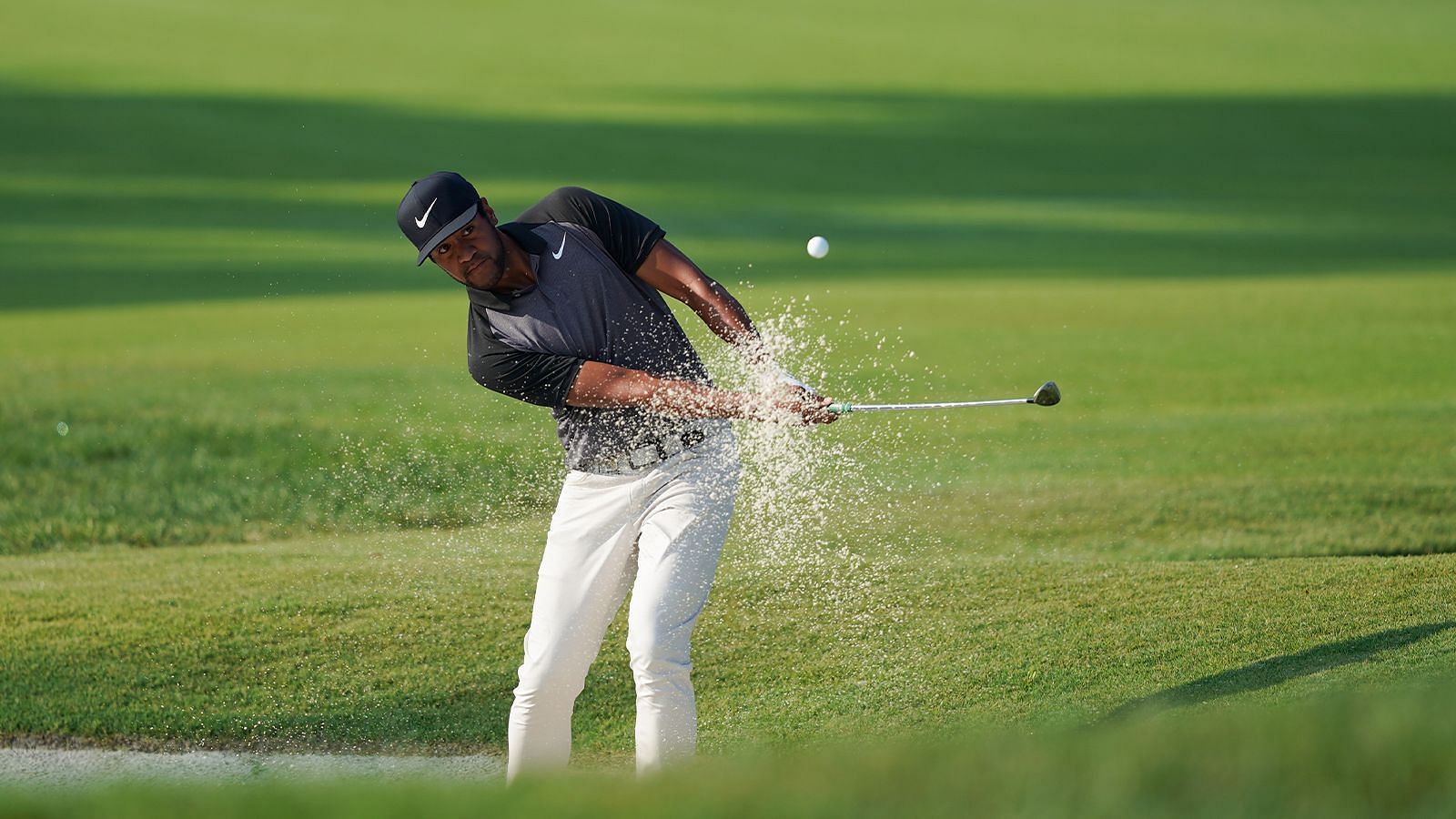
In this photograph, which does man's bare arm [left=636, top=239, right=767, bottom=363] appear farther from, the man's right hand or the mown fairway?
the mown fairway

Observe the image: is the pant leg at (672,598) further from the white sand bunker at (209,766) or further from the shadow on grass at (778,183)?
the shadow on grass at (778,183)

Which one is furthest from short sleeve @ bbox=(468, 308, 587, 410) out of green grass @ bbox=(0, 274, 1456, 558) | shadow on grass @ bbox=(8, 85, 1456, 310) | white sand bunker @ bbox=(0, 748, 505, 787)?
shadow on grass @ bbox=(8, 85, 1456, 310)

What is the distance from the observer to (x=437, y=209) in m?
5.14

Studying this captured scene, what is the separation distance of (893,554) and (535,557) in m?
2.00

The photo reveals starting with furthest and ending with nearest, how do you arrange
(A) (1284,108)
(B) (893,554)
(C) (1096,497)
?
1. (A) (1284,108)
2. (C) (1096,497)
3. (B) (893,554)

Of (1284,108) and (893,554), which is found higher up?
(1284,108)

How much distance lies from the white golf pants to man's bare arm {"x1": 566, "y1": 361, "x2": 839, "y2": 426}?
0.20 metres

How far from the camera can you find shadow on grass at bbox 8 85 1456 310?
69.3 ft

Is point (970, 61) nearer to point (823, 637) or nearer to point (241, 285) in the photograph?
point (241, 285)

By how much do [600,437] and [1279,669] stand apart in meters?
2.95

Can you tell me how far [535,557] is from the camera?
9344 millimetres

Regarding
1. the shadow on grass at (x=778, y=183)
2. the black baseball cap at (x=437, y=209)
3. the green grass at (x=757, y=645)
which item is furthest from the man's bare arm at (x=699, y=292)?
the shadow on grass at (x=778, y=183)

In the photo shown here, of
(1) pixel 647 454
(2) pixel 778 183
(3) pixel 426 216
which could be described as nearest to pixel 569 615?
(1) pixel 647 454

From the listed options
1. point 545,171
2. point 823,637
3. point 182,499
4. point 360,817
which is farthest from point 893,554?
point 545,171
